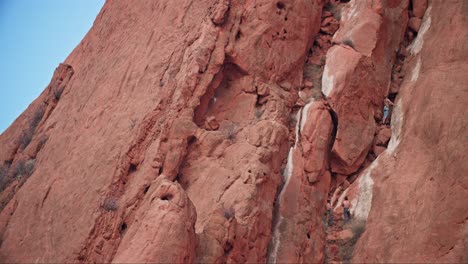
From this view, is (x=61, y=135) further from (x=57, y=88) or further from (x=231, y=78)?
(x=231, y=78)

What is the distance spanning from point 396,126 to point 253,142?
3710 mm

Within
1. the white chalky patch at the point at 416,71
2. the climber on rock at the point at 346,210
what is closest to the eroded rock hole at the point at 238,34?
the white chalky patch at the point at 416,71

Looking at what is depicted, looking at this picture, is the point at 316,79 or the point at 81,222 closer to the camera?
the point at 81,222

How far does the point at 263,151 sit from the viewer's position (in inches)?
475

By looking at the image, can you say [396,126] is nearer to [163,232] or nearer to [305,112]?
[305,112]

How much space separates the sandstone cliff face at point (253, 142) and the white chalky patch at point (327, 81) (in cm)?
6

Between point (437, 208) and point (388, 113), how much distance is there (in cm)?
348

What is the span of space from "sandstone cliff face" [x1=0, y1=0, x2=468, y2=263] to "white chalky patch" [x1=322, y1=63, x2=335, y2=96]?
0.19 ft

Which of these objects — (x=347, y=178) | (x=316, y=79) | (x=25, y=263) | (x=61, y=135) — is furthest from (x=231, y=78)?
(x=25, y=263)

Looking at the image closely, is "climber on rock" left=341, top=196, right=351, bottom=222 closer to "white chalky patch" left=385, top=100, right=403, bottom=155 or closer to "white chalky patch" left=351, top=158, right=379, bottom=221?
"white chalky patch" left=351, top=158, right=379, bottom=221

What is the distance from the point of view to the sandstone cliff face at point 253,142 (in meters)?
11.1

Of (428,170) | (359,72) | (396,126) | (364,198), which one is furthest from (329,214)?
(359,72)

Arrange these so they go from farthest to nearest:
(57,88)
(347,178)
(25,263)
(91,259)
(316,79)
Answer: (57,88), (316,79), (347,178), (25,263), (91,259)

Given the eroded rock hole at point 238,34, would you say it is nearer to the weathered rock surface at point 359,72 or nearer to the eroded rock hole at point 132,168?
the weathered rock surface at point 359,72
